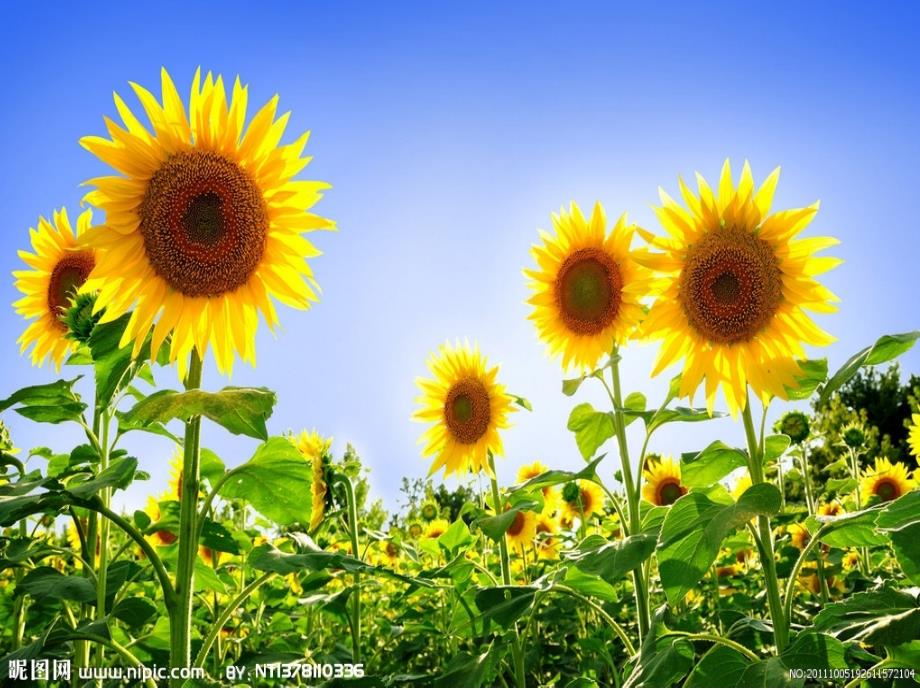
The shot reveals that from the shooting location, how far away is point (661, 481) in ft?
21.2

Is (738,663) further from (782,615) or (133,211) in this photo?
(133,211)

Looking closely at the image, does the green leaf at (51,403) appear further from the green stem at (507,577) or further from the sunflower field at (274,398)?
the green stem at (507,577)

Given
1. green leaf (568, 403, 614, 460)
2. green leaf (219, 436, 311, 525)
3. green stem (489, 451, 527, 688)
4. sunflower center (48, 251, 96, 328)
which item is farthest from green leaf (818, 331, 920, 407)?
sunflower center (48, 251, 96, 328)

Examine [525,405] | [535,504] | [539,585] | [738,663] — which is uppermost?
[525,405]

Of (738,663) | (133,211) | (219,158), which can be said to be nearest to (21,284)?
(133,211)

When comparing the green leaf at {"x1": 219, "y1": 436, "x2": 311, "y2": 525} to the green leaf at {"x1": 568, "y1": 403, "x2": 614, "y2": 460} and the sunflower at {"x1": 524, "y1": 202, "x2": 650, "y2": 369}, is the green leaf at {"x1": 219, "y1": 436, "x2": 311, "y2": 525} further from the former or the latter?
the sunflower at {"x1": 524, "y1": 202, "x2": 650, "y2": 369}

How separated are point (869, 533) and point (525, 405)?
200cm

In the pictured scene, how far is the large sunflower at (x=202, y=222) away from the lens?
9.37ft

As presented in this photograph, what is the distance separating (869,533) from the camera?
277 centimetres

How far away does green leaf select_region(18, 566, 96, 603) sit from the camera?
296 centimetres

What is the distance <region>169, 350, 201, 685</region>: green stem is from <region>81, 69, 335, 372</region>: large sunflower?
1.50 ft

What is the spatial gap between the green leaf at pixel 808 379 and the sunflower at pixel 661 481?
353cm

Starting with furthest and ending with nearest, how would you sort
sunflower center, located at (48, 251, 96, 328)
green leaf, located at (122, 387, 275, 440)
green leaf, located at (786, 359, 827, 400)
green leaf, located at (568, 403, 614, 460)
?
1. sunflower center, located at (48, 251, 96, 328)
2. green leaf, located at (568, 403, 614, 460)
3. green leaf, located at (786, 359, 827, 400)
4. green leaf, located at (122, 387, 275, 440)

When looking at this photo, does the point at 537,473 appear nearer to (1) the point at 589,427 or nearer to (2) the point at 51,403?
(1) the point at 589,427
